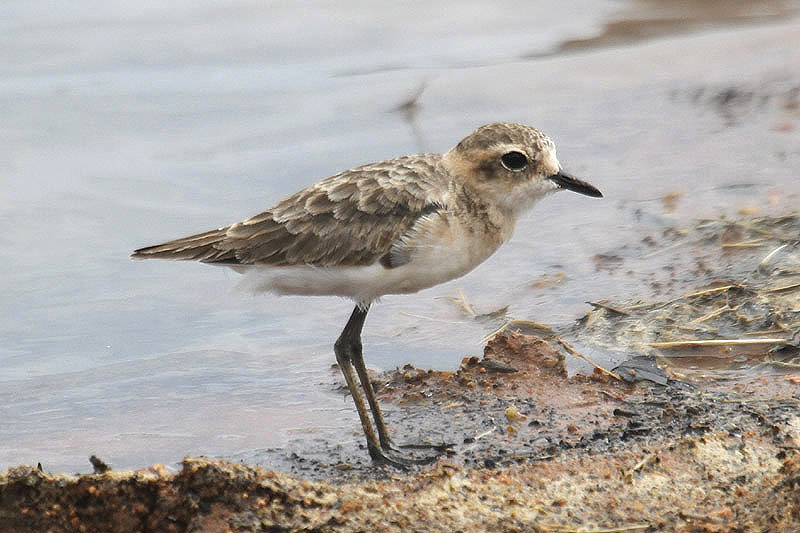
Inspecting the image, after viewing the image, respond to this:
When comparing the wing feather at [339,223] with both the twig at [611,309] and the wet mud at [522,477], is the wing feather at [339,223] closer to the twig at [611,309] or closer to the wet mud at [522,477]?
the wet mud at [522,477]

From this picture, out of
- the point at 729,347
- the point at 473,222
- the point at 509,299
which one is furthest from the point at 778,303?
the point at 473,222

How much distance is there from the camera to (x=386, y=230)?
6461mm

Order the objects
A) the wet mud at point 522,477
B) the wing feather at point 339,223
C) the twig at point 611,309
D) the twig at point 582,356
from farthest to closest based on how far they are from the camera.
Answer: the twig at point 611,309
the twig at point 582,356
the wing feather at point 339,223
the wet mud at point 522,477

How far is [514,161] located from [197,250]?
1947mm

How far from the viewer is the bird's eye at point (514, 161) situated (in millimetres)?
6699

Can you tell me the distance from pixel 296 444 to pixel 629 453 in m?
2.03

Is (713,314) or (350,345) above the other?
(350,345)

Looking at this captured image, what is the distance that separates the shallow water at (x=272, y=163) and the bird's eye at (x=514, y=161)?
6.19 feet

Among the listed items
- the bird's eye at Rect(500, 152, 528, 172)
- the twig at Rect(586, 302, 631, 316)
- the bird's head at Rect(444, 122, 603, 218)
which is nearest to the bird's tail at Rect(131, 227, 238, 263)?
the bird's head at Rect(444, 122, 603, 218)

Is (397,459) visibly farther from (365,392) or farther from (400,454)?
(365,392)

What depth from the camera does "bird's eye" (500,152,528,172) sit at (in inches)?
264

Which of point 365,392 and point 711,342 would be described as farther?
point 711,342

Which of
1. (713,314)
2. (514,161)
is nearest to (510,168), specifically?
(514,161)

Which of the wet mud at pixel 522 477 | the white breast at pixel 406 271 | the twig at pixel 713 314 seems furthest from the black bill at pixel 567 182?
the twig at pixel 713 314
